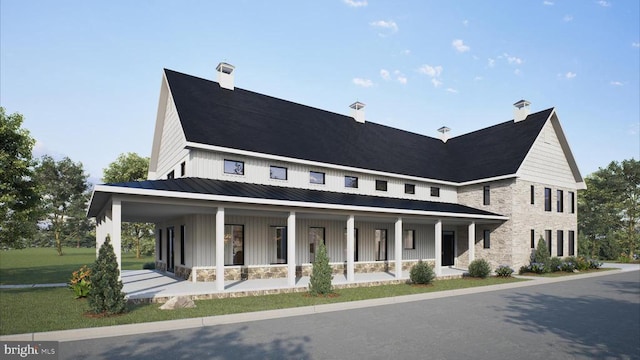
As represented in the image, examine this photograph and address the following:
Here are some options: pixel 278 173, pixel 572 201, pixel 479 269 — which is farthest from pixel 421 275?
pixel 572 201

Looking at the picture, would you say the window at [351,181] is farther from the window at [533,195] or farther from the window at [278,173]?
the window at [533,195]

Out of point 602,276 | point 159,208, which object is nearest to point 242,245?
point 159,208

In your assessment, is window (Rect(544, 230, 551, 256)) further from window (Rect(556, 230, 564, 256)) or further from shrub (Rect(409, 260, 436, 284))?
shrub (Rect(409, 260, 436, 284))

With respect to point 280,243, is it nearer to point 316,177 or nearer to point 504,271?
point 316,177

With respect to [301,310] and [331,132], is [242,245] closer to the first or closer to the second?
[301,310]

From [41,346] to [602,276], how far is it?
2817cm

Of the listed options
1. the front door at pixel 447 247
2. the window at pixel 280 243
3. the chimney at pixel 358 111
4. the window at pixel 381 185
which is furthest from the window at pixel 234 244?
the front door at pixel 447 247

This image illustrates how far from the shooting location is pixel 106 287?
10.2 metres

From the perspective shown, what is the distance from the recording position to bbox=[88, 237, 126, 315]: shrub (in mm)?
10070

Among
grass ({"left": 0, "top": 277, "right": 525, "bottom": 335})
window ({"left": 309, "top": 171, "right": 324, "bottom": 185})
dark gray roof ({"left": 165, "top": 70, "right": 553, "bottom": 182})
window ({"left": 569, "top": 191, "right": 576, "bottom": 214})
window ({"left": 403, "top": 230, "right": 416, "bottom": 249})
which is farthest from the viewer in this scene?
window ({"left": 569, "top": 191, "right": 576, "bottom": 214})

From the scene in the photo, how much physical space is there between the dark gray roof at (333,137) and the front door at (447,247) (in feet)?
12.7

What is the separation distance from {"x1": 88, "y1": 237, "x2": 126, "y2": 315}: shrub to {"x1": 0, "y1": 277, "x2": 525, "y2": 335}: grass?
360 mm

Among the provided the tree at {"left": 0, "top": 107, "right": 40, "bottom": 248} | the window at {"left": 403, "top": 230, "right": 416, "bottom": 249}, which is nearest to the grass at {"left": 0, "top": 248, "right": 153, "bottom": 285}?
the tree at {"left": 0, "top": 107, "right": 40, "bottom": 248}

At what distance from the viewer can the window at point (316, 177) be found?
792 inches
